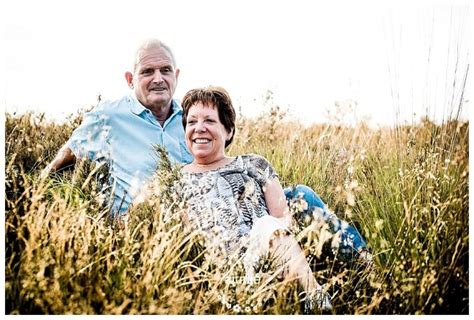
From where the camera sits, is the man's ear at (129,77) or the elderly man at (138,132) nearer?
the elderly man at (138,132)

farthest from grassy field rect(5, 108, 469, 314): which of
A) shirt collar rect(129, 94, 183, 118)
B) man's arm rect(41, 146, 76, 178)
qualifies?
shirt collar rect(129, 94, 183, 118)

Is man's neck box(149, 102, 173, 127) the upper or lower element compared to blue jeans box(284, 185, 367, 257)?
upper

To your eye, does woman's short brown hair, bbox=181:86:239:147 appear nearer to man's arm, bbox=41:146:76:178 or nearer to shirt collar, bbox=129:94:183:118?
shirt collar, bbox=129:94:183:118

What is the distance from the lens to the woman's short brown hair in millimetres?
3688

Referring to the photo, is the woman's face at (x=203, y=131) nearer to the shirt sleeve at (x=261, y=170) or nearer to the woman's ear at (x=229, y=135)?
the woman's ear at (x=229, y=135)

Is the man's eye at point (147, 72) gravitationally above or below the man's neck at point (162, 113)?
above

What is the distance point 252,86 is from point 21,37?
53.5 inches

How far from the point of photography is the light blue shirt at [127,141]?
146 inches

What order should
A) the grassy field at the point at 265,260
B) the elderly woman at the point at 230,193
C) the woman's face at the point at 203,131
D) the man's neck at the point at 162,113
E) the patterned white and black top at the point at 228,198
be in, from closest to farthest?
the grassy field at the point at 265,260 → the elderly woman at the point at 230,193 → the patterned white and black top at the point at 228,198 → the woman's face at the point at 203,131 → the man's neck at the point at 162,113

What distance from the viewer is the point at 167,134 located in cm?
385

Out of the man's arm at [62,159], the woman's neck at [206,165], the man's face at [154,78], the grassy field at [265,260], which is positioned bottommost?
the grassy field at [265,260]

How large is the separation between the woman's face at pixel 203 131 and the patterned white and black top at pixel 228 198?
116 mm

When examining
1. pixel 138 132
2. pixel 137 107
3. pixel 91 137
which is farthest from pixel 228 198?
pixel 91 137

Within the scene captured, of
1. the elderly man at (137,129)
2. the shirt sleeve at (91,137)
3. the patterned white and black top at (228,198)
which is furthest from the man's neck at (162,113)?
the patterned white and black top at (228,198)
